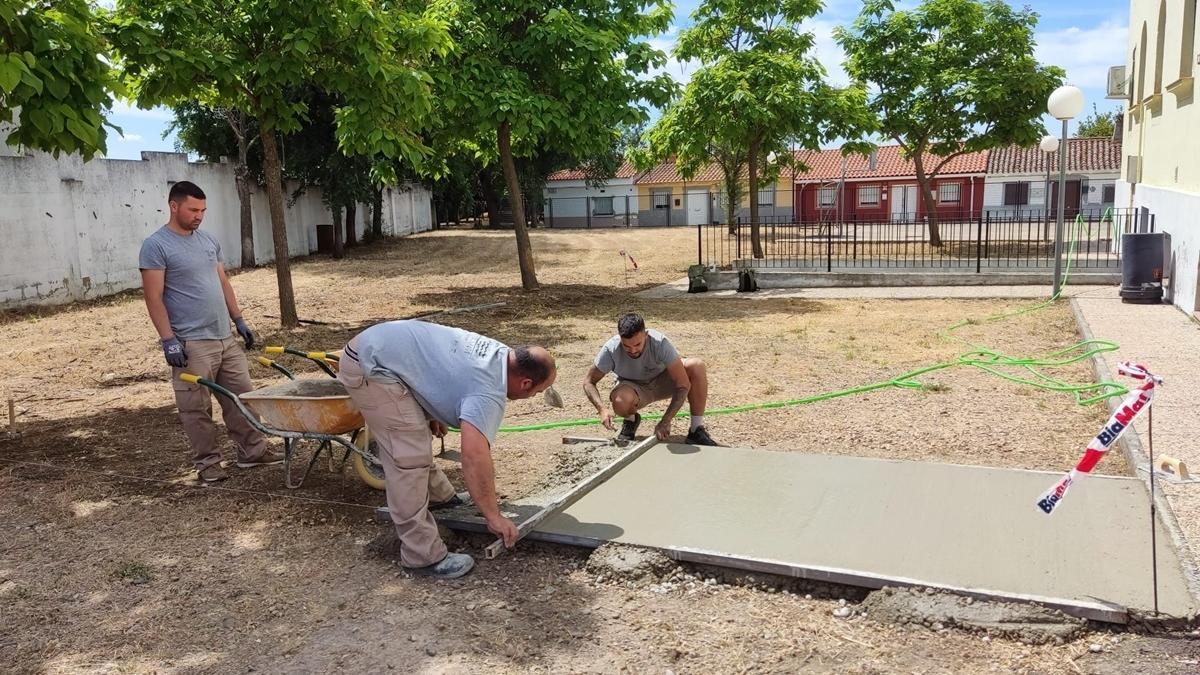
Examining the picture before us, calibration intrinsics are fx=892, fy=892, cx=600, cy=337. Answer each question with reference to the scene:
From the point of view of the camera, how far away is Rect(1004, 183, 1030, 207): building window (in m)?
43.5

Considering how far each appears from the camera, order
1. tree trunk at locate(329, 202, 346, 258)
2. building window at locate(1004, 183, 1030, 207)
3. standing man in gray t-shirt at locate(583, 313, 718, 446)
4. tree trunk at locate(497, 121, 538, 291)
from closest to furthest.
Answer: standing man in gray t-shirt at locate(583, 313, 718, 446) → tree trunk at locate(497, 121, 538, 291) → tree trunk at locate(329, 202, 346, 258) → building window at locate(1004, 183, 1030, 207)

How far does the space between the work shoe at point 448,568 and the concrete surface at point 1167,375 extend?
9.39ft

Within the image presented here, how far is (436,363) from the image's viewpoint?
373cm

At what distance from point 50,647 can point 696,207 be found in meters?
45.0

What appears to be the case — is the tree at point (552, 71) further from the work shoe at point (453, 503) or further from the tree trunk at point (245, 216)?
the tree trunk at point (245, 216)

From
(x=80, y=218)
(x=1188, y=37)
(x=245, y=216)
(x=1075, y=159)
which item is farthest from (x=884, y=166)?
(x=80, y=218)

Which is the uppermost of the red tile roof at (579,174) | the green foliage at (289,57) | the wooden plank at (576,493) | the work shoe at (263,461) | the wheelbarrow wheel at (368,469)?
the red tile roof at (579,174)

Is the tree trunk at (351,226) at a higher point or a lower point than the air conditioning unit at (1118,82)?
lower

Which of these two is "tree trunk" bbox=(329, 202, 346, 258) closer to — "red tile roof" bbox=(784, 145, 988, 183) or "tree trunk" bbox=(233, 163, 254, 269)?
"tree trunk" bbox=(233, 163, 254, 269)

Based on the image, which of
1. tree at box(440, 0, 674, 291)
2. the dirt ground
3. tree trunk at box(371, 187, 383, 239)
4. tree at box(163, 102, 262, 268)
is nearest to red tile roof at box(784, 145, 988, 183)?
tree trunk at box(371, 187, 383, 239)

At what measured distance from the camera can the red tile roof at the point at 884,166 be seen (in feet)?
A: 147

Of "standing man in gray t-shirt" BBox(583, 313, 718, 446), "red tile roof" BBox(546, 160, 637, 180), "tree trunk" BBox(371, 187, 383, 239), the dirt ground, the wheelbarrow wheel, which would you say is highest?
"red tile roof" BBox(546, 160, 637, 180)

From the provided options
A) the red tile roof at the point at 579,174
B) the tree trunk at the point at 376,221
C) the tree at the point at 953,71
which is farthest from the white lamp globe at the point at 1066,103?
the red tile roof at the point at 579,174

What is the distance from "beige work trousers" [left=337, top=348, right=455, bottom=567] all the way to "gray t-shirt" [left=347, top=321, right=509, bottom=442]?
6 cm
